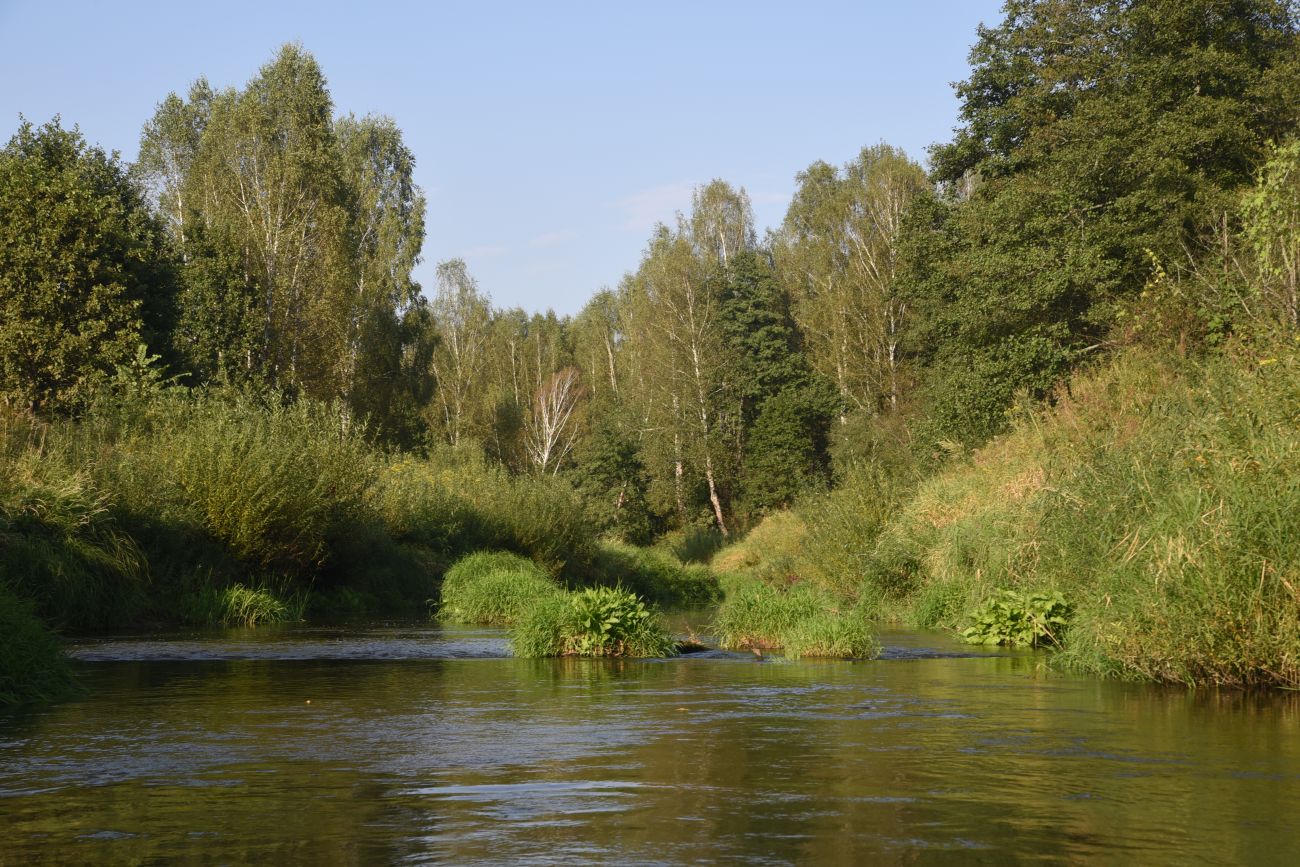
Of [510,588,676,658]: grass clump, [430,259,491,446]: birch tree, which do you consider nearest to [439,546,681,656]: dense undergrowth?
[510,588,676,658]: grass clump

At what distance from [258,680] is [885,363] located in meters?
47.8

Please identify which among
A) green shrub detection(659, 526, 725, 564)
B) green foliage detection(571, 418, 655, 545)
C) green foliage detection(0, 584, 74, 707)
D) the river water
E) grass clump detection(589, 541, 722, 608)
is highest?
green foliage detection(571, 418, 655, 545)

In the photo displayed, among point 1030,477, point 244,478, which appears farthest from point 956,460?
point 244,478

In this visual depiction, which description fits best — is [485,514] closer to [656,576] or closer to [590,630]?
[656,576]

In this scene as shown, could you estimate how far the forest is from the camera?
14680 millimetres

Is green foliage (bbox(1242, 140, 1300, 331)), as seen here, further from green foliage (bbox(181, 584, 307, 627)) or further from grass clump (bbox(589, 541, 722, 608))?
grass clump (bbox(589, 541, 722, 608))

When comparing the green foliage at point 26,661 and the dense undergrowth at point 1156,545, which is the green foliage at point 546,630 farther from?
the green foliage at point 26,661

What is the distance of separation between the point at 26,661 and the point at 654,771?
7.16 m

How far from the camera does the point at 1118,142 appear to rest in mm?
33906

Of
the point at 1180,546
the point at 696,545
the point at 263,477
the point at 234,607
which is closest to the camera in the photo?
the point at 1180,546

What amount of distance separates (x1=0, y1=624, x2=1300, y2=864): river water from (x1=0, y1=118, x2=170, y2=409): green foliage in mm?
22526

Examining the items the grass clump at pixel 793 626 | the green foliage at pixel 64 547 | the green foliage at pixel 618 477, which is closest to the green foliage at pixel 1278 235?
the grass clump at pixel 793 626

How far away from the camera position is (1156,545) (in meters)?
12.1

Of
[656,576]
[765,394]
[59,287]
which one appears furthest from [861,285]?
[59,287]
